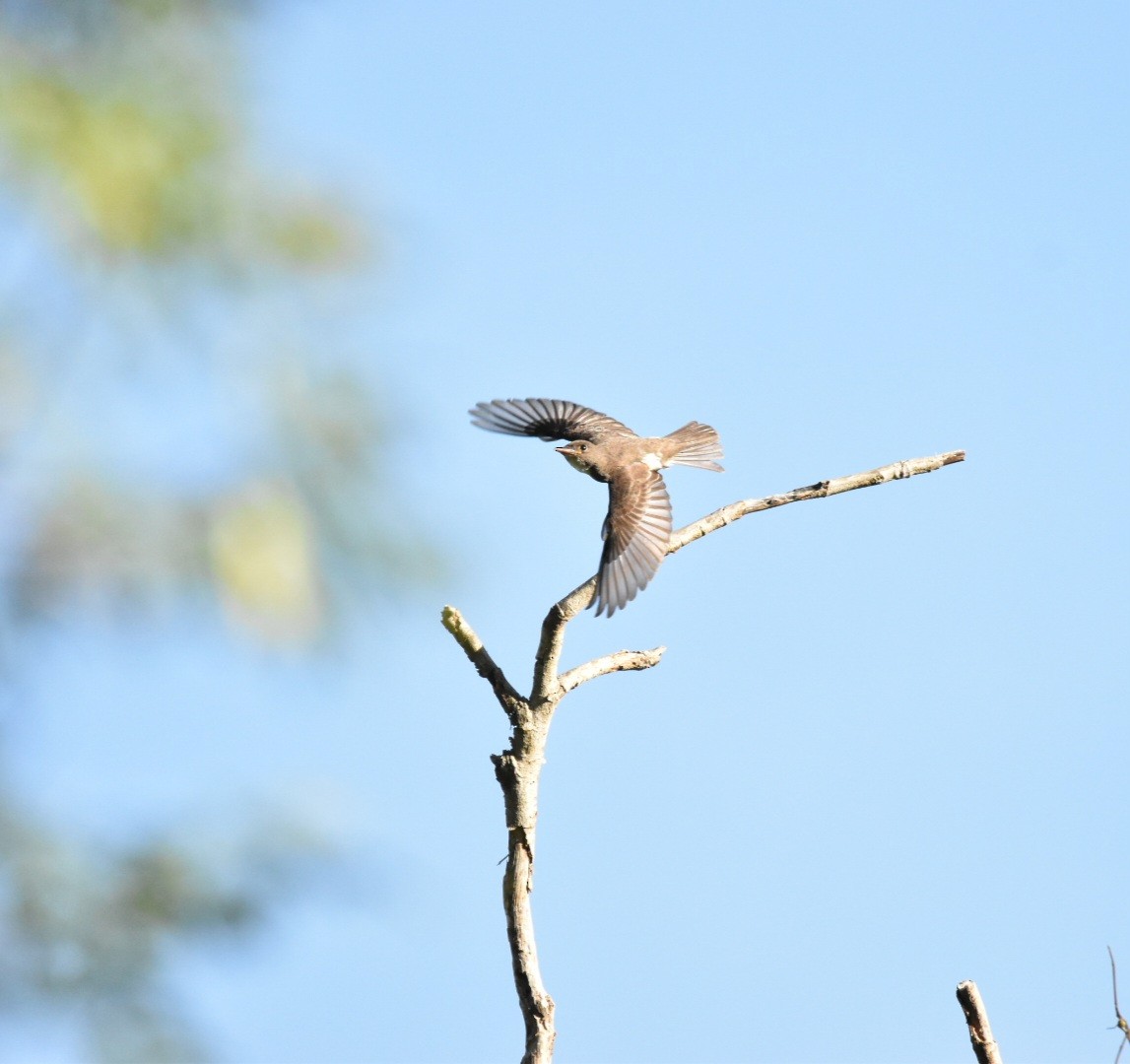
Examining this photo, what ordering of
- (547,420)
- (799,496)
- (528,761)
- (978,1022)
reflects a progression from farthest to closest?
1. (547,420)
2. (799,496)
3. (528,761)
4. (978,1022)

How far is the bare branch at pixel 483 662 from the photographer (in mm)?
4332

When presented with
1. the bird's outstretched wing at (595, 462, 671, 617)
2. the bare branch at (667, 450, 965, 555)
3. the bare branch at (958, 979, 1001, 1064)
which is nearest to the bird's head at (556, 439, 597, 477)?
the bird's outstretched wing at (595, 462, 671, 617)

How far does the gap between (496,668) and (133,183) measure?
2.55 meters

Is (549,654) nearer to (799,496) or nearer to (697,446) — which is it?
(799,496)

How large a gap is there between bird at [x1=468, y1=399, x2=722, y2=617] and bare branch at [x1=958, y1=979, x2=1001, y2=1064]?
172 centimetres

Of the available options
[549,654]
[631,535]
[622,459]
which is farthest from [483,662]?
[622,459]

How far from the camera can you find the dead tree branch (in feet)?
13.6

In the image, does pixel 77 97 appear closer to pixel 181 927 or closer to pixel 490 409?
pixel 181 927

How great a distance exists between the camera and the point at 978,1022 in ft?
13.2

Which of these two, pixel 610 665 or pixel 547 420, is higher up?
pixel 547 420

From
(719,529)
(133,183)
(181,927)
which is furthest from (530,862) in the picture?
(133,183)

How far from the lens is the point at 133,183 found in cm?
214

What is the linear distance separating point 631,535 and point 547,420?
1520 mm

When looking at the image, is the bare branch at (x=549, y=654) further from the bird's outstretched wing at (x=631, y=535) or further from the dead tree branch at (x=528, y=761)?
the bird's outstretched wing at (x=631, y=535)
